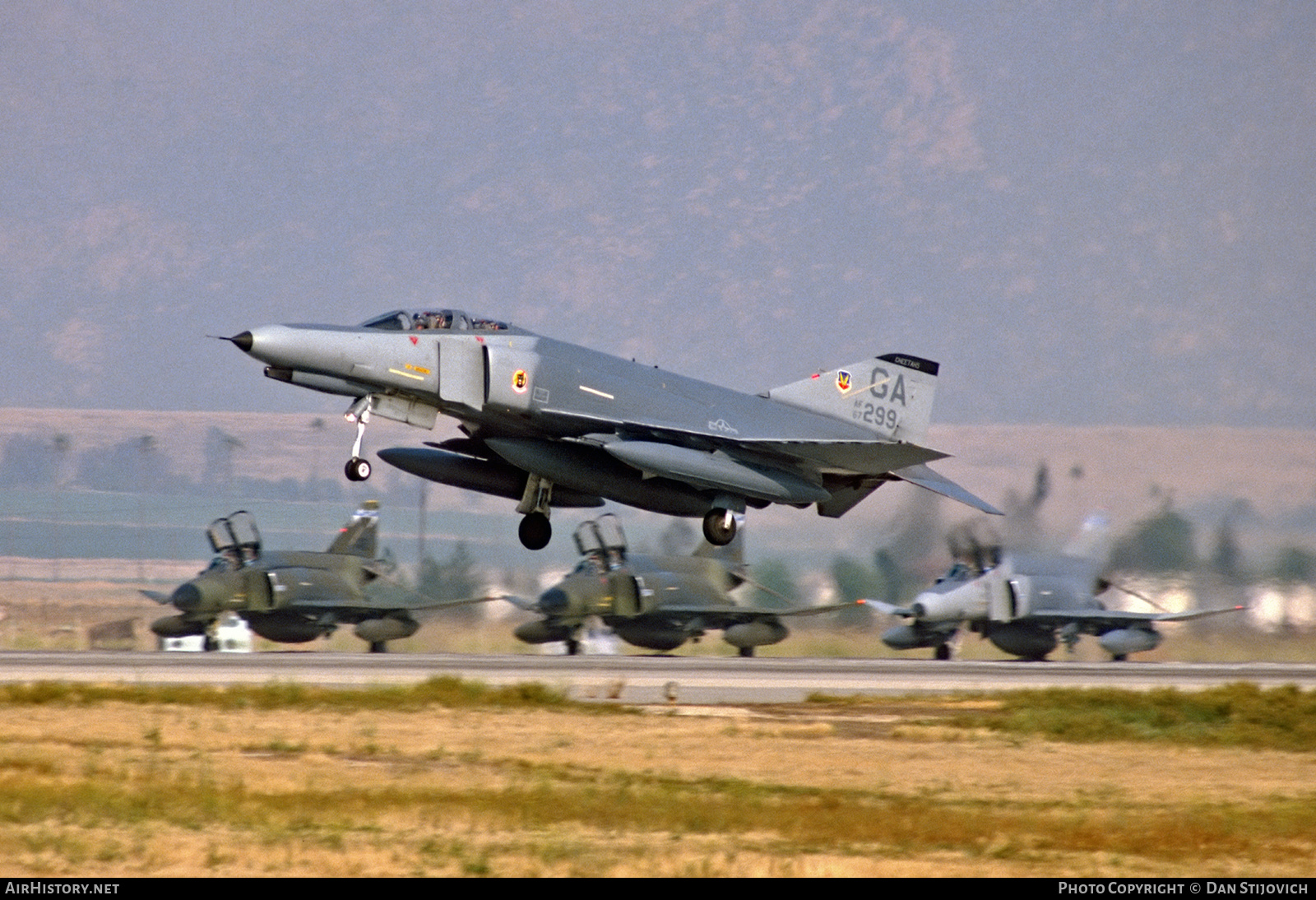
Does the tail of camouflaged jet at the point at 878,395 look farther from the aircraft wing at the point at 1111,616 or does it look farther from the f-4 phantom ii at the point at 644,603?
the aircraft wing at the point at 1111,616

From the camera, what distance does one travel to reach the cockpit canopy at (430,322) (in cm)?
2547

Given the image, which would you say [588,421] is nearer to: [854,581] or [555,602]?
[555,602]

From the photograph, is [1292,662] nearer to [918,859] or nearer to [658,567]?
[658,567]

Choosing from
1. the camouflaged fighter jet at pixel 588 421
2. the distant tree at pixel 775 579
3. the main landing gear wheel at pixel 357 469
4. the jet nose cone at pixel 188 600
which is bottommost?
the jet nose cone at pixel 188 600

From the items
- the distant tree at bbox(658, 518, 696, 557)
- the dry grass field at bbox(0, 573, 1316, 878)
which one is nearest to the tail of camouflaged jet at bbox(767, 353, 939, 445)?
the dry grass field at bbox(0, 573, 1316, 878)

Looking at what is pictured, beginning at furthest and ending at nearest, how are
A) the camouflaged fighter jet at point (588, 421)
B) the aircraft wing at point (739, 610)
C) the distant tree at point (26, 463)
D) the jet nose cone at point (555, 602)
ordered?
the distant tree at point (26, 463) → the aircraft wing at point (739, 610) → the jet nose cone at point (555, 602) → the camouflaged fighter jet at point (588, 421)

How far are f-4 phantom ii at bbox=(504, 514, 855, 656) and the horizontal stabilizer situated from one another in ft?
36.5

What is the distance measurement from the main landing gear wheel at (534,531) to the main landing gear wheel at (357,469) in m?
4.87

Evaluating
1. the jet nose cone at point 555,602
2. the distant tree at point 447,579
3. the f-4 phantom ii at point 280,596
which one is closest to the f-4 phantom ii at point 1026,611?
the jet nose cone at point 555,602

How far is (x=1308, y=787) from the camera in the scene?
18672 mm

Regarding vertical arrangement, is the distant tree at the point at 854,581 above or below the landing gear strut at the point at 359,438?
below

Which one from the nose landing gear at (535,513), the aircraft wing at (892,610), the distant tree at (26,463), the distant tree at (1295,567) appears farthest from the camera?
the distant tree at (26,463)

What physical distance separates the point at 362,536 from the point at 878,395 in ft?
55.9

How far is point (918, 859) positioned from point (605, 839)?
8.56ft
